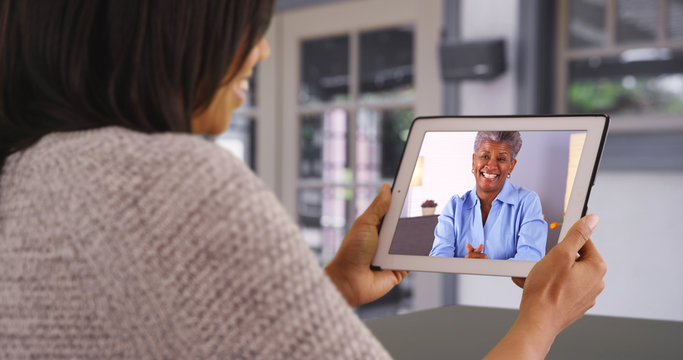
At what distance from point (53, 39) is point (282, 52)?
2.58 m

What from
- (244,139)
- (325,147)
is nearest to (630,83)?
(325,147)

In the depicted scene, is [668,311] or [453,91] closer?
[668,311]

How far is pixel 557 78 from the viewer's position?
90.2 inches

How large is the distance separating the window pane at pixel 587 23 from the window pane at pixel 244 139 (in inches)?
60.7

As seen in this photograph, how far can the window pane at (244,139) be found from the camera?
10.5ft

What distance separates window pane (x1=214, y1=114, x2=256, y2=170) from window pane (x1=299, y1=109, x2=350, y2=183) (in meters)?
0.29

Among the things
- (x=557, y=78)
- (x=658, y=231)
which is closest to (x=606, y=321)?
(x=658, y=231)

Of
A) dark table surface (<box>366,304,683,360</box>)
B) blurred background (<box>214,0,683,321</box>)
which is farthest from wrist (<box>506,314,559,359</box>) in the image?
blurred background (<box>214,0,683,321</box>)

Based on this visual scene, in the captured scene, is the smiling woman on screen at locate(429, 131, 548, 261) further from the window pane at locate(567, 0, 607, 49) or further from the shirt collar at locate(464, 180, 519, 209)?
the window pane at locate(567, 0, 607, 49)

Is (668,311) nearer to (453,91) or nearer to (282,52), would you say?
(453,91)

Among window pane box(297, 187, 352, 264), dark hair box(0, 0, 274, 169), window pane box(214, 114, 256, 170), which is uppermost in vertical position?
dark hair box(0, 0, 274, 169)

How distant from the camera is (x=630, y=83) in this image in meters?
2.18

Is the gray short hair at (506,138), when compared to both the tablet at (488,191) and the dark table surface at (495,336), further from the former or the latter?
the dark table surface at (495,336)

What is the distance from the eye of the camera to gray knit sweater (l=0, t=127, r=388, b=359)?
1.46 ft
